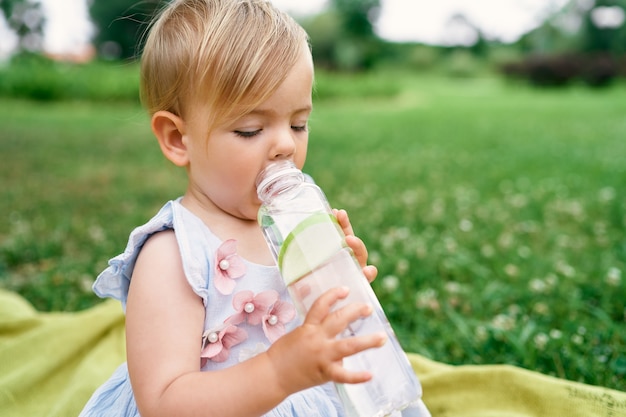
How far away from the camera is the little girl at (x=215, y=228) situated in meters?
1.35

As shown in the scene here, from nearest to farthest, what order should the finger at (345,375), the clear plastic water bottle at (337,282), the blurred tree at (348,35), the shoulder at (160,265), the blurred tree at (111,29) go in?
the finger at (345,375) < the clear plastic water bottle at (337,282) < the shoulder at (160,265) < the blurred tree at (348,35) < the blurred tree at (111,29)

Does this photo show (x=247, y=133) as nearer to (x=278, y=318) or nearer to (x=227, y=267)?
(x=227, y=267)

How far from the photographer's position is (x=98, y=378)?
238 centimetres

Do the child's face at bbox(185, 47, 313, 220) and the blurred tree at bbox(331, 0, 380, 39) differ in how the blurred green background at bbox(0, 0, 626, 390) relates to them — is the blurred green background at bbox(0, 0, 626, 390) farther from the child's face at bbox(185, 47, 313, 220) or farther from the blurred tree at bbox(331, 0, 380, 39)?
the blurred tree at bbox(331, 0, 380, 39)

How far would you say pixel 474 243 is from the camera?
384cm

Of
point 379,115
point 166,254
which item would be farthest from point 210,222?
point 379,115

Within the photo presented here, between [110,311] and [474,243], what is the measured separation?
2.10 m

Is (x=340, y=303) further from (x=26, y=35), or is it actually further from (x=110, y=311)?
(x=26, y=35)

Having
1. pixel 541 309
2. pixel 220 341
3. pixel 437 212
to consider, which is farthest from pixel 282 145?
pixel 437 212

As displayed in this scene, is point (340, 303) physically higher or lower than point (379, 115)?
higher

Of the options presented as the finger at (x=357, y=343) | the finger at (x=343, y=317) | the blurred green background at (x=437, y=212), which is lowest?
the blurred green background at (x=437, y=212)

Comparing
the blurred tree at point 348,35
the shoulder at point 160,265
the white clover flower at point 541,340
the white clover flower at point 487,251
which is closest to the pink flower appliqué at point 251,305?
the shoulder at point 160,265

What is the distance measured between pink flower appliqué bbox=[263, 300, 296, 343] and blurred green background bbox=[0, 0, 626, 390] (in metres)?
0.69

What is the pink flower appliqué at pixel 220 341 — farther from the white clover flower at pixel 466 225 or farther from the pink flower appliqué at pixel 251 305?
the white clover flower at pixel 466 225
